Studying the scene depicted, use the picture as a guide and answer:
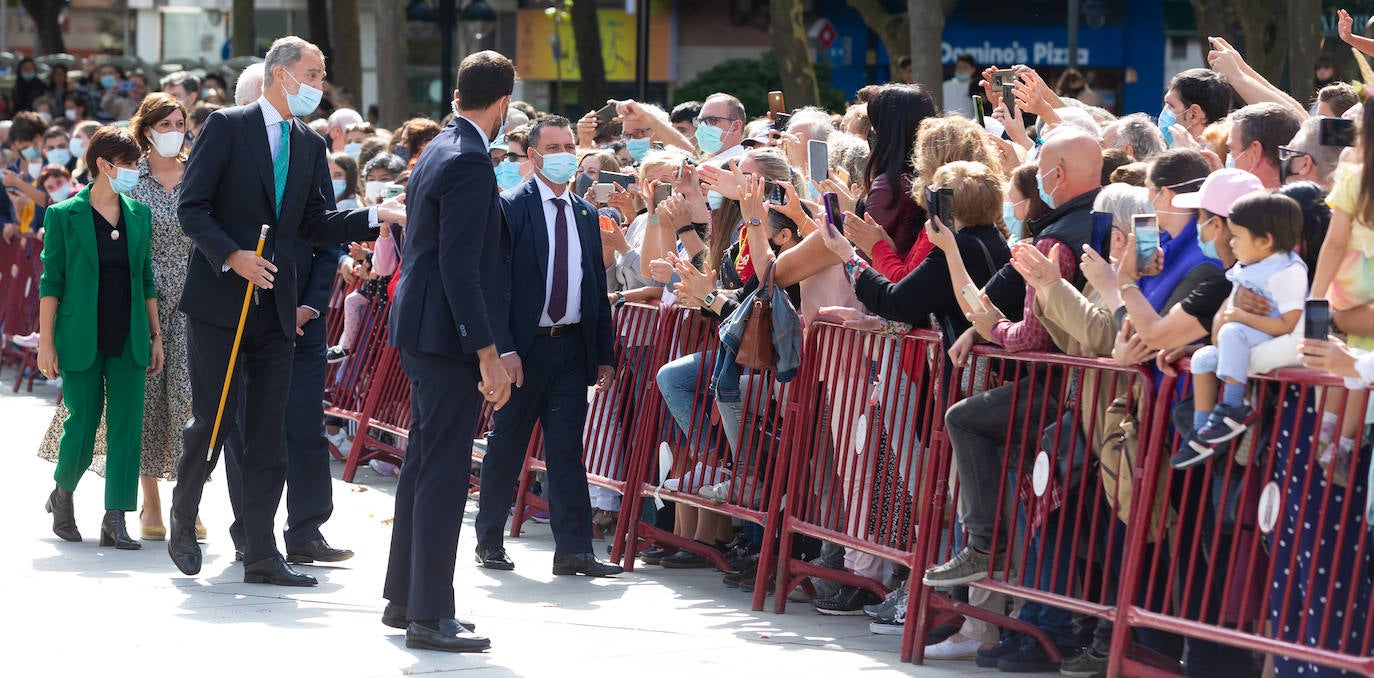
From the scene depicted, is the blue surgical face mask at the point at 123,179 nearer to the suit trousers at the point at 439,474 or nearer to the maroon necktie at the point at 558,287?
the maroon necktie at the point at 558,287

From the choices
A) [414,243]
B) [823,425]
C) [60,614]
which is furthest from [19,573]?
[823,425]

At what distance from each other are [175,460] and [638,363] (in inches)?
93.4

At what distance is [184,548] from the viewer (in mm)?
7934

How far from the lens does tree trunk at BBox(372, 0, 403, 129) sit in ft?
79.6

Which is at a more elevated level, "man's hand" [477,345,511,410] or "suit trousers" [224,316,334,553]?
"man's hand" [477,345,511,410]

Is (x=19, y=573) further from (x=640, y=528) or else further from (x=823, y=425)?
(x=823, y=425)

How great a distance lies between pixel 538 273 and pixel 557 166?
0.51 meters

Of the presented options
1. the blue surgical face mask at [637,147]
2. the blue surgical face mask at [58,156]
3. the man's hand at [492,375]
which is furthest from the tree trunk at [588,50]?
the man's hand at [492,375]

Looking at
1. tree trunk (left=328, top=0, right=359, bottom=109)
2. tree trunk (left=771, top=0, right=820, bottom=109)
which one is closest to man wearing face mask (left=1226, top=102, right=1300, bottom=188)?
tree trunk (left=771, top=0, right=820, bottom=109)

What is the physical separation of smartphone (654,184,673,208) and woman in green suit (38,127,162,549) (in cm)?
251

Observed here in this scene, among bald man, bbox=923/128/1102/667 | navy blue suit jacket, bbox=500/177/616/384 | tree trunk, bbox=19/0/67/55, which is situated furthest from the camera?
tree trunk, bbox=19/0/67/55

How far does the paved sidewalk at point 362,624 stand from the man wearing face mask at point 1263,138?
206 cm

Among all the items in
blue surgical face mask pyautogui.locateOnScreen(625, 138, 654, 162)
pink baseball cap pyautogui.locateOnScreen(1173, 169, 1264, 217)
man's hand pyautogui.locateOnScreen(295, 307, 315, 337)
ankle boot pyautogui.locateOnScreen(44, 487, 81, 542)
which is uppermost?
pink baseball cap pyautogui.locateOnScreen(1173, 169, 1264, 217)

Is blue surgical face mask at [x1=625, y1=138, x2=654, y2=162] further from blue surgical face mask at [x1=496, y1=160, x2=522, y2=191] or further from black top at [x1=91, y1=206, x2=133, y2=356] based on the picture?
black top at [x1=91, y1=206, x2=133, y2=356]
